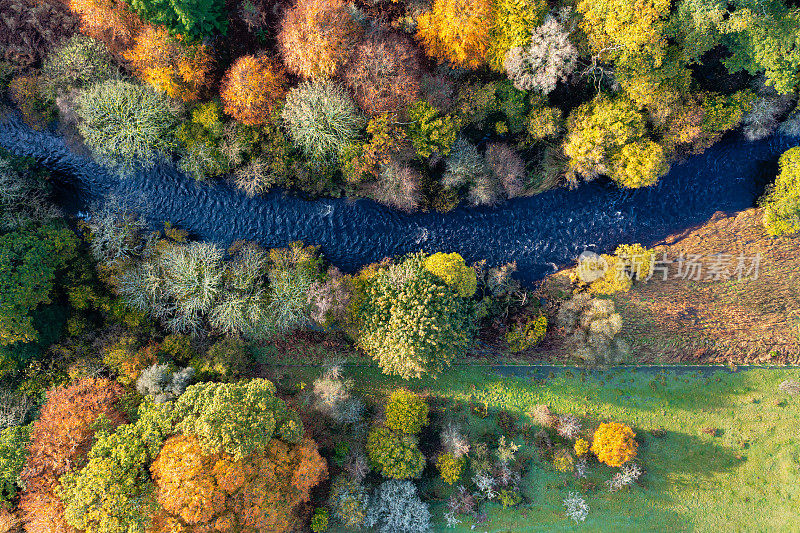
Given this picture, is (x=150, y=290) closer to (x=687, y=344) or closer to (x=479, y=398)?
(x=479, y=398)

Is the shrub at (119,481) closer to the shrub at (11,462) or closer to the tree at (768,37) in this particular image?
the shrub at (11,462)

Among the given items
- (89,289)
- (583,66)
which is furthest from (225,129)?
(583,66)

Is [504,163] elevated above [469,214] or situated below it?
above

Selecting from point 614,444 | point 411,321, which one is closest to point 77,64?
point 411,321

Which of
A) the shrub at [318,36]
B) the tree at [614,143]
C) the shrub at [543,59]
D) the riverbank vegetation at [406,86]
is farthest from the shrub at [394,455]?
the shrub at [543,59]

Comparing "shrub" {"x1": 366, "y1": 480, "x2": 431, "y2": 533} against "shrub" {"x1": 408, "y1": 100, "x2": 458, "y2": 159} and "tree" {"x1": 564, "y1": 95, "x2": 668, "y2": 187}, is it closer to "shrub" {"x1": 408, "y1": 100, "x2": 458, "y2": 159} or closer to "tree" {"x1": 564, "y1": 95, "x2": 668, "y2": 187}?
"shrub" {"x1": 408, "y1": 100, "x2": 458, "y2": 159}

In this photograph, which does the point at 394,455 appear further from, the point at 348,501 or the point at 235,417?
the point at 235,417

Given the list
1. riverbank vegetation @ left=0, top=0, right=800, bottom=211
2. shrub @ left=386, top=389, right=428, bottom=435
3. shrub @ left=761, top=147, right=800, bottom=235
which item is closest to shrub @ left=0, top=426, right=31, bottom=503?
riverbank vegetation @ left=0, top=0, right=800, bottom=211

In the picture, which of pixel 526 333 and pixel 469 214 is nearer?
pixel 526 333
